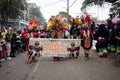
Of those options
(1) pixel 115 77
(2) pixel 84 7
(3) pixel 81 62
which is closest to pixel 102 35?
(3) pixel 81 62

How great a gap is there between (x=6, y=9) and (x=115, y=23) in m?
22.1

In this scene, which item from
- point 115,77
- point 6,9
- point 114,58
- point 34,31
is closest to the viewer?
point 115,77

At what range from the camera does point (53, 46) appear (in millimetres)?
16688

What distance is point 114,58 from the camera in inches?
648

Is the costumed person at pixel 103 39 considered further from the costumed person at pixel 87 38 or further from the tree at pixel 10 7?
the tree at pixel 10 7

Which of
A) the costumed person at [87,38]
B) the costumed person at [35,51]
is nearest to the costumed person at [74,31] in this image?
the costumed person at [87,38]

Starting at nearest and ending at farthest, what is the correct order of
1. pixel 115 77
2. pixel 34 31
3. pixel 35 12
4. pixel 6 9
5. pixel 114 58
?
pixel 115 77 < pixel 114 58 < pixel 34 31 < pixel 6 9 < pixel 35 12

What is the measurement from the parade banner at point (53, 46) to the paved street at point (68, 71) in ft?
2.47

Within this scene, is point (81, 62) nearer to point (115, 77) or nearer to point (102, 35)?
point (102, 35)

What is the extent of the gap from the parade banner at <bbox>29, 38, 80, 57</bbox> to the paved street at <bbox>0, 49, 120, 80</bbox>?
754 millimetres

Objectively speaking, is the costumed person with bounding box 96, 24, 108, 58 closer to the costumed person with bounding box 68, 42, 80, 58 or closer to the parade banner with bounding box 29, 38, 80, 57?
the costumed person with bounding box 68, 42, 80, 58

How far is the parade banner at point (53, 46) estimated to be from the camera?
1655 cm

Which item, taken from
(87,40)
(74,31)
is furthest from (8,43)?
(74,31)

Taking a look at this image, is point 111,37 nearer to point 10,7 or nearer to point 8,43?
point 8,43
